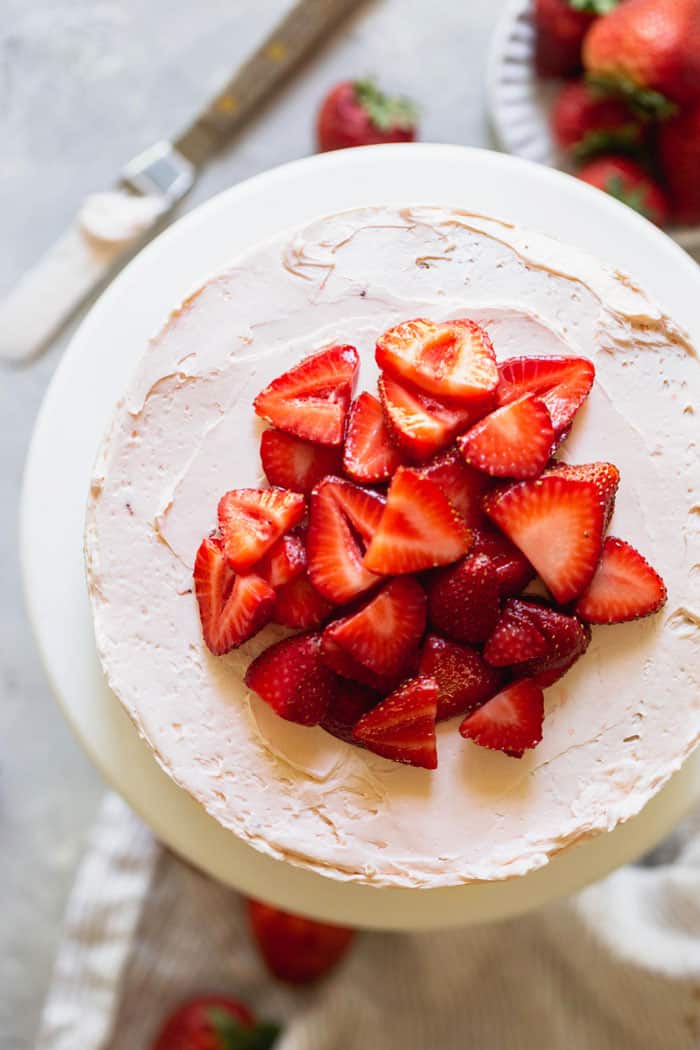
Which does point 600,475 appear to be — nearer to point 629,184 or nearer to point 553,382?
point 553,382

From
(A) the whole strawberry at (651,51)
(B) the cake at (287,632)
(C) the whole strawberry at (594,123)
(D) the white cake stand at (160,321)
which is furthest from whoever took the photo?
(C) the whole strawberry at (594,123)

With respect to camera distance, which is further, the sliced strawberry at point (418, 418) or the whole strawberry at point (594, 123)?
the whole strawberry at point (594, 123)

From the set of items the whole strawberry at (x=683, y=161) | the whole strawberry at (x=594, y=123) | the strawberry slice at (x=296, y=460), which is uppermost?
the strawberry slice at (x=296, y=460)

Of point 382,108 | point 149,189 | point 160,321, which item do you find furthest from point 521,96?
point 160,321

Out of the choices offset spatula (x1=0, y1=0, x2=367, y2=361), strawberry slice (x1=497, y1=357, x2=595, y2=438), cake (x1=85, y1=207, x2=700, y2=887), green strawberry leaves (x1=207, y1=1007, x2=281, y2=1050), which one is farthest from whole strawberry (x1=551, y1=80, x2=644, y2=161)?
green strawberry leaves (x1=207, y1=1007, x2=281, y2=1050)

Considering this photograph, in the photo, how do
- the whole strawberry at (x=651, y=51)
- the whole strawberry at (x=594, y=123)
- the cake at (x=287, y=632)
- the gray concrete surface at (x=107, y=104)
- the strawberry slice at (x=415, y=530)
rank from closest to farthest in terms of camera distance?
1. the strawberry slice at (x=415, y=530)
2. the cake at (x=287, y=632)
3. the whole strawberry at (x=651, y=51)
4. the whole strawberry at (x=594, y=123)
5. the gray concrete surface at (x=107, y=104)

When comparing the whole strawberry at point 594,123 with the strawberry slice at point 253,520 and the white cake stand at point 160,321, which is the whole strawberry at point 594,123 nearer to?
the white cake stand at point 160,321

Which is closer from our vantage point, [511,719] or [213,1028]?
[511,719]

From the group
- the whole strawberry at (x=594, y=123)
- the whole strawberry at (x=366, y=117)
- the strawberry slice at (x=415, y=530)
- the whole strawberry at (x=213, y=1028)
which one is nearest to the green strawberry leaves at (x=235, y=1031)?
the whole strawberry at (x=213, y=1028)

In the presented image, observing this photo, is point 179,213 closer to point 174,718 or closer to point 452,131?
point 452,131
